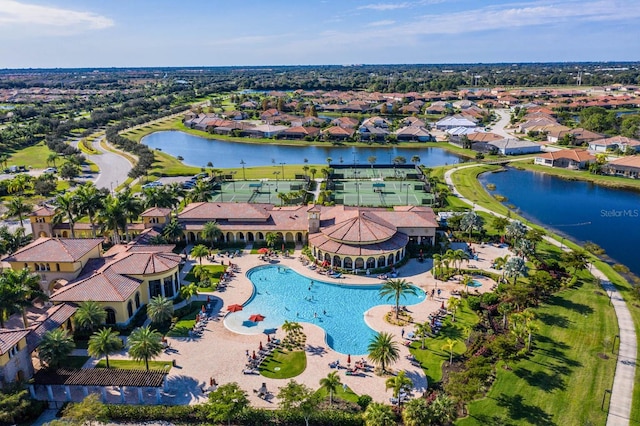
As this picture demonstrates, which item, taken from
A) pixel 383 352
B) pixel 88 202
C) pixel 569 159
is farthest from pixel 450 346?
pixel 569 159

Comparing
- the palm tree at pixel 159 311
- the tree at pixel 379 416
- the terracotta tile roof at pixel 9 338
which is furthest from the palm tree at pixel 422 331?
the terracotta tile roof at pixel 9 338

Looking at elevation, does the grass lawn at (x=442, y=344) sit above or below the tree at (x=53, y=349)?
below

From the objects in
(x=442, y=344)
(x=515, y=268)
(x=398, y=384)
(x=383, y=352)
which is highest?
(x=515, y=268)

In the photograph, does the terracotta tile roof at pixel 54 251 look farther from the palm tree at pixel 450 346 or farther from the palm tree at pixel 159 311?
the palm tree at pixel 450 346

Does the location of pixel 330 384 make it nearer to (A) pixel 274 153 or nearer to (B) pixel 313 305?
(B) pixel 313 305

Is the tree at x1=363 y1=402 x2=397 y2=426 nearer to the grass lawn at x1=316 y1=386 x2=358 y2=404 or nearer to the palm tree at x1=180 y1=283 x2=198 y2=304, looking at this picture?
the grass lawn at x1=316 y1=386 x2=358 y2=404
